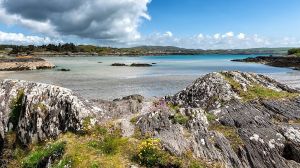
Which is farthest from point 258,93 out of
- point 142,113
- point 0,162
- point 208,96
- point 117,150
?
point 0,162

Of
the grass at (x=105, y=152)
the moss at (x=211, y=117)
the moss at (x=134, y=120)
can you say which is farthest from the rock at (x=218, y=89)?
the grass at (x=105, y=152)

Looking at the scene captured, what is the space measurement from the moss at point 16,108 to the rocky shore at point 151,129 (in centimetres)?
5

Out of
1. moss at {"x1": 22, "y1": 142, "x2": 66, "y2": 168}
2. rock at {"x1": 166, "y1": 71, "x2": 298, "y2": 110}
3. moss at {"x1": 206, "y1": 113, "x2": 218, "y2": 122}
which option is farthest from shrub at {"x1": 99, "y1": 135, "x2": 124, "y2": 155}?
rock at {"x1": 166, "y1": 71, "x2": 298, "y2": 110}

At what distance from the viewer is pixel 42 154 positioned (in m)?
14.5

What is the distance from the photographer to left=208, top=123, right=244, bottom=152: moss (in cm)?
1473

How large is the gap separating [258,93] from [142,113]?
6.95 m

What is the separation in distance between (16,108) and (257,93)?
43.0 feet

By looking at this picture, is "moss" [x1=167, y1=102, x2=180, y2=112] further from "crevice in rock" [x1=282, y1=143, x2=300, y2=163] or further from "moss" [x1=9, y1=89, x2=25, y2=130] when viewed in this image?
"moss" [x1=9, y1=89, x2=25, y2=130]

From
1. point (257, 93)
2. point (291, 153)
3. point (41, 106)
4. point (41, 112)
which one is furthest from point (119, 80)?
point (291, 153)

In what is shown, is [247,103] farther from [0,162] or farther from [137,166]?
[0,162]

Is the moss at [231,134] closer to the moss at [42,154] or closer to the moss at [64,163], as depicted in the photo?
the moss at [64,163]

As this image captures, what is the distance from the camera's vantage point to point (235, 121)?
16.5 m

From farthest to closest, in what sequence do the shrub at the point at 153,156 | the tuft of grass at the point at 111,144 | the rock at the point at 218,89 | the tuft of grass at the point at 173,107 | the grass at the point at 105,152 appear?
the rock at the point at 218,89 → the tuft of grass at the point at 173,107 → the tuft of grass at the point at 111,144 → the grass at the point at 105,152 → the shrub at the point at 153,156

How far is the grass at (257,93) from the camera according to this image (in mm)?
18891
